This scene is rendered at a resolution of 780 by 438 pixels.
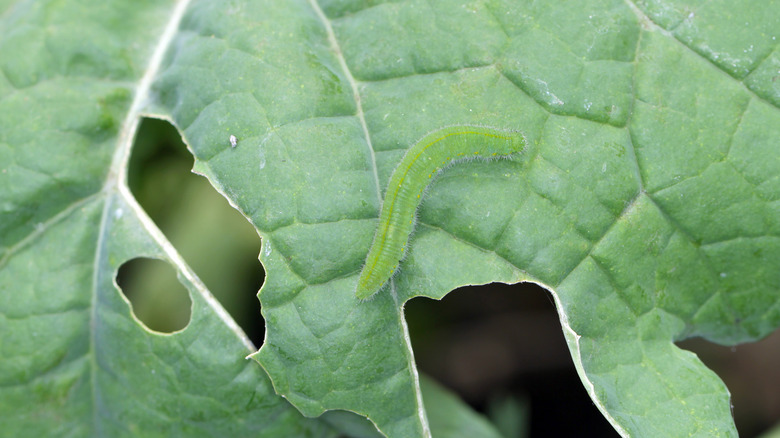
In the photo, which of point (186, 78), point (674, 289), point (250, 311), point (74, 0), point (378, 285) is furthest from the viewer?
point (250, 311)

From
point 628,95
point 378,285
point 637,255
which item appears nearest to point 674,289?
point 637,255

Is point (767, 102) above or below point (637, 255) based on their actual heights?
above

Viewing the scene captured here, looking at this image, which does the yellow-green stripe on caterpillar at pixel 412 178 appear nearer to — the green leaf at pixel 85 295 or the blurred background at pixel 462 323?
the green leaf at pixel 85 295

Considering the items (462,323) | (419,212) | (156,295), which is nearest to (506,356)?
(462,323)

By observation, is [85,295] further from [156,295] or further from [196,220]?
[196,220]

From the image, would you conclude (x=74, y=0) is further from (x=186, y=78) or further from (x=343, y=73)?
(x=343, y=73)

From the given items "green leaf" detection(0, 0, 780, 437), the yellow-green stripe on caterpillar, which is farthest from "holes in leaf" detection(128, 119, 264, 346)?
the yellow-green stripe on caterpillar

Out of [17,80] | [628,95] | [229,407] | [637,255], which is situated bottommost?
[229,407]

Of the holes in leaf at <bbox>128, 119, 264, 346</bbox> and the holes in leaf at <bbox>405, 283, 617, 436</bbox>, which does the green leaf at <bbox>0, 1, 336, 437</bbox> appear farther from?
the holes in leaf at <bbox>405, 283, 617, 436</bbox>
